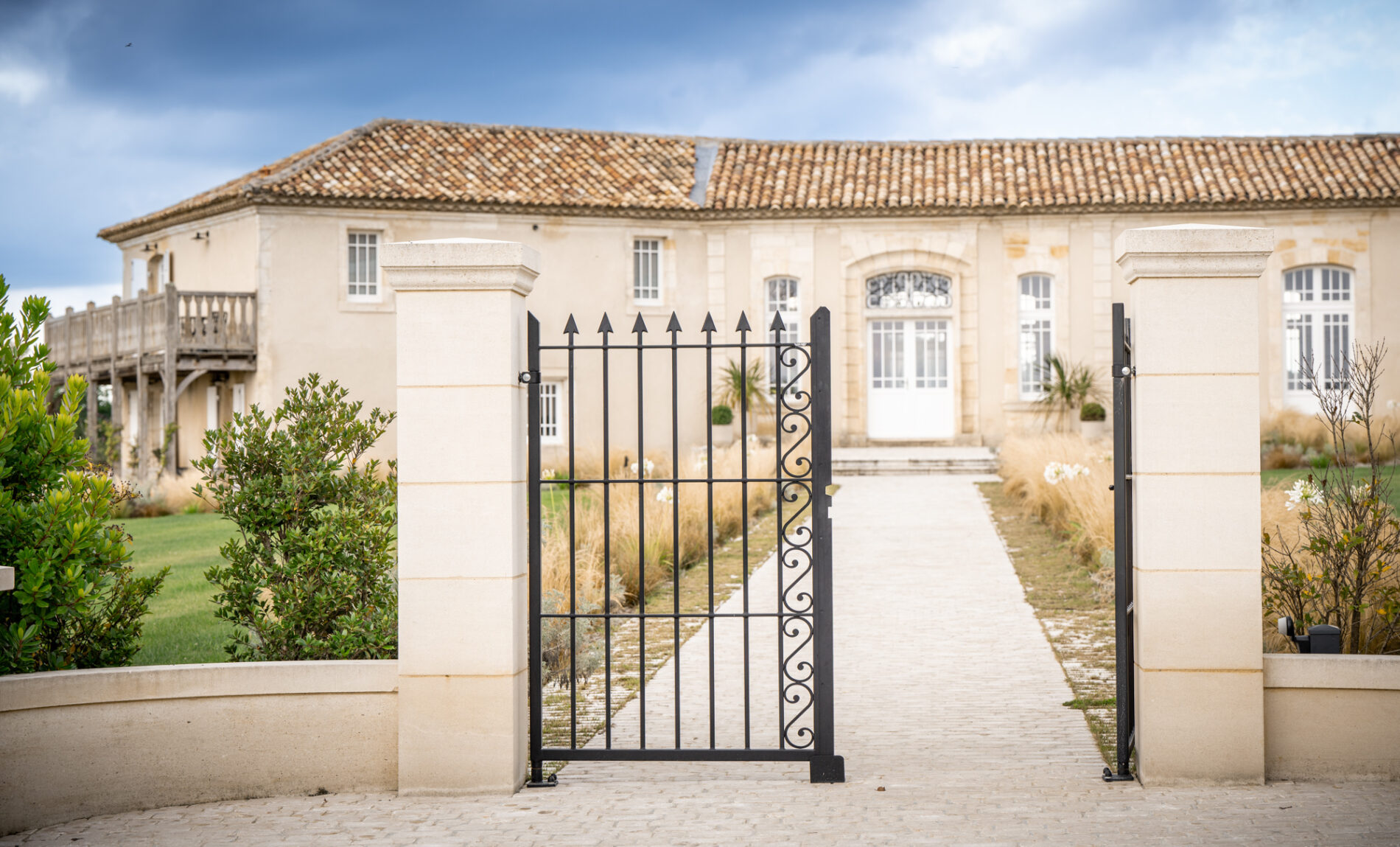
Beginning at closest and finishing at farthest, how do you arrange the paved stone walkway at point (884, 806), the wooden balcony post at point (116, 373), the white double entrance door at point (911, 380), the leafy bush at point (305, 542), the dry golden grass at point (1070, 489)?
the paved stone walkway at point (884, 806) < the leafy bush at point (305, 542) < the dry golden grass at point (1070, 489) < the wooden balcony post at point (116, 373) < the white double entrance door at point (911, 380)

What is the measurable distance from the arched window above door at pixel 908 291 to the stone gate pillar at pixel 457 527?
64.2 ft

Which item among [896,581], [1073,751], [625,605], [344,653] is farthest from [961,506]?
[344,653]

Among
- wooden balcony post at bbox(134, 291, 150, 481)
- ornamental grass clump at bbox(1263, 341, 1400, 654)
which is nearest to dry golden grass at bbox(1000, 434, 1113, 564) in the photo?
ornamental grass clump at bbox(1263, 341, 1400, 654)

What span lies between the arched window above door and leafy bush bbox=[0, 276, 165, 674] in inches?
779

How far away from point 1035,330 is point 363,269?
42.8ft

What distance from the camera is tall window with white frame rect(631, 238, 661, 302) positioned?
23609 mm

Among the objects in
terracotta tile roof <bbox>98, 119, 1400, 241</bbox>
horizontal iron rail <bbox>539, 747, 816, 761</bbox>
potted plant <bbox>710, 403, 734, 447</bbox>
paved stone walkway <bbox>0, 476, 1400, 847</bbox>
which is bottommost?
paved stone walkway <bbox>0, 476, 1400, 847</bbox>

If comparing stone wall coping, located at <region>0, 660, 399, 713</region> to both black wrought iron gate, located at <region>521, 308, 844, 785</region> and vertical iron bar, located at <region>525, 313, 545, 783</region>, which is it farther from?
black wrought iron gate, located at <region>521, 308, 844, 785</region>

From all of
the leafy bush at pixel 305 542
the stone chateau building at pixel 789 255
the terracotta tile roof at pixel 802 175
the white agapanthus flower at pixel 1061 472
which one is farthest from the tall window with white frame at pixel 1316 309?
the leafy bush at pixel 305 542

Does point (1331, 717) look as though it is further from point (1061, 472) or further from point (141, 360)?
point (141, 360)

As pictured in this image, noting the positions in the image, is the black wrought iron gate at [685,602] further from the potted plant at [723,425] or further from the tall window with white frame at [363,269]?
the tall window with white frame at [363,269]

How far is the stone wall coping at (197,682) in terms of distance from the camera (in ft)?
15.6

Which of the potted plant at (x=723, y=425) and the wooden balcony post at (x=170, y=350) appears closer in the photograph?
the wooden balcony post at (x=170, y=350)

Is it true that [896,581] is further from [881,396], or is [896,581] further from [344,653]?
[881,396]
